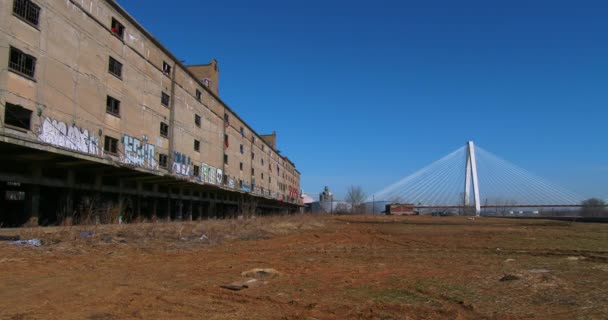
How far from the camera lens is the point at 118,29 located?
30.5m

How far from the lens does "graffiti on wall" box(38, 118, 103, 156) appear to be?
75.1 feet

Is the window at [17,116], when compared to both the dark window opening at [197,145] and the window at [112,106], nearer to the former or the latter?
the window at [112,106]

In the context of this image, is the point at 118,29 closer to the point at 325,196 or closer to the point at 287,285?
the point at 287,285

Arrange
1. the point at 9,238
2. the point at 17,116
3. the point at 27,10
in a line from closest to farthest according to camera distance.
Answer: the point at 9,238
the point at 17,116
the point at 27,10

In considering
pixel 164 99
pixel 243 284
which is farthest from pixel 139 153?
pixel 243 284

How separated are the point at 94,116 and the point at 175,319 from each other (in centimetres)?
2366

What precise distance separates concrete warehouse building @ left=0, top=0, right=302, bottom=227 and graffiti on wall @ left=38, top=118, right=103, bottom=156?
0.19ft

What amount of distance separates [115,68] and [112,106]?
247 centimetres

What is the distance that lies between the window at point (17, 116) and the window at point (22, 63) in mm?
1594

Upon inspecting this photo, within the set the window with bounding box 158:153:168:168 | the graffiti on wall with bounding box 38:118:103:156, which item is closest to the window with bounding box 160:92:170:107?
the window with bounding box 158:153:168:168

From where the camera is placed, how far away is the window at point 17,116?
20.8 meters

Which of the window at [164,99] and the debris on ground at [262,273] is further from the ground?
the window at [164,99]

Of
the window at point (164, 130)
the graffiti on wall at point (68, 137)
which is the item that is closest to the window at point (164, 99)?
the window at point (164, 130)

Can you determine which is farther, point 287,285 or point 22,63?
point 22,63
